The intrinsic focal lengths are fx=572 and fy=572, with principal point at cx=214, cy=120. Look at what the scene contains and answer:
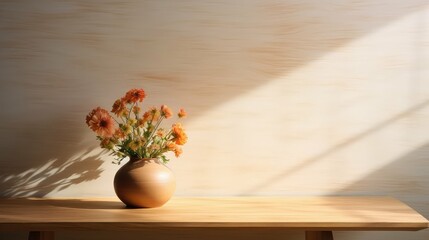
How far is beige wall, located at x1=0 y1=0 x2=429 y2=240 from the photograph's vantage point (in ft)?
8.72

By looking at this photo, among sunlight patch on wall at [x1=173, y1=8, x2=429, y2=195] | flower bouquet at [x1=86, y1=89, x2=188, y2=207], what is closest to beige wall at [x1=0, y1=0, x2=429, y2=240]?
sunlight patch on wall at [x1=173, y1=8, x2=429, y2=195]

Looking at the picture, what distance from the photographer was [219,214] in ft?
7.28

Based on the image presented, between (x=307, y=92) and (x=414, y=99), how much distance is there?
494 mm

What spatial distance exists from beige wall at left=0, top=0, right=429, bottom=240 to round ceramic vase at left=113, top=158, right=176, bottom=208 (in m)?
0.34

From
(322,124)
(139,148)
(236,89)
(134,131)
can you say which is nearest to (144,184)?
(139,148)

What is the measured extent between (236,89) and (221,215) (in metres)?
0.70

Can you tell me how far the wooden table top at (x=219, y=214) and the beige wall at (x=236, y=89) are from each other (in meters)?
0.15

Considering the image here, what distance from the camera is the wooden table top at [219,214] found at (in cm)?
207

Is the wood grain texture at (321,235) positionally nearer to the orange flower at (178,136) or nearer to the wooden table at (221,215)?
the wooden table at (221,215)

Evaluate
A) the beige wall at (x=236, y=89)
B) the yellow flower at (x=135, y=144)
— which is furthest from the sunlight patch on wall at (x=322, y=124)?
the yellow flower at (x=135, y=144)

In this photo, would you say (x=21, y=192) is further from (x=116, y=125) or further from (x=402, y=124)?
(x=402, y=124)

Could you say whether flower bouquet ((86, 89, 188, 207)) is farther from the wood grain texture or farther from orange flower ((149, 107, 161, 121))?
the wood grain texture

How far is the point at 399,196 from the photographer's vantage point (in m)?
2.67

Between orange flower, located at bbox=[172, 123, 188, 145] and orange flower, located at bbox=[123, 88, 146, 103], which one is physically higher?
orange flower, located at bbox=[123, 88, 146, 103]
